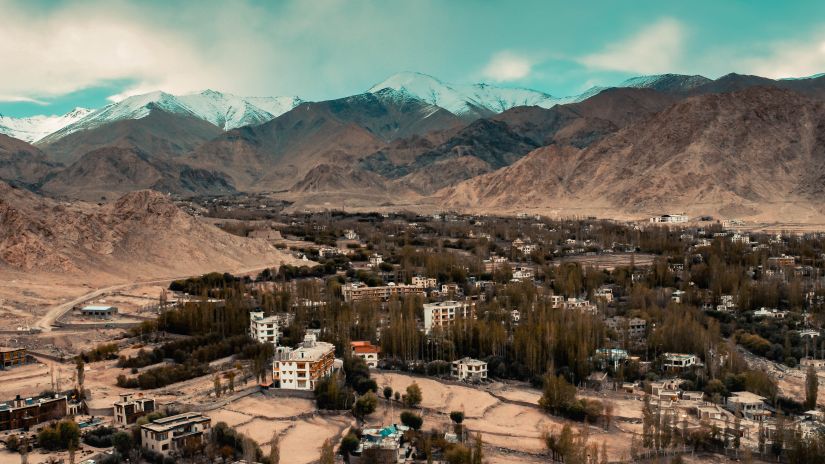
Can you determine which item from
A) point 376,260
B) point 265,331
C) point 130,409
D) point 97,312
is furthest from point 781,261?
point 130,409

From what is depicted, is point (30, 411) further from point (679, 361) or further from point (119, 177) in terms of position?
point (119, 177)

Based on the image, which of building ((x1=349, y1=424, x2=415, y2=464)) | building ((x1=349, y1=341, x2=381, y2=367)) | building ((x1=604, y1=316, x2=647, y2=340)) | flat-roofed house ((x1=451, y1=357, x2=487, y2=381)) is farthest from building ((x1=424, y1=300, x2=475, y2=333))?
building ((x1=349, y1=424, x2=415, y2=464))

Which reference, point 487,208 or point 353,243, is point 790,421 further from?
point 487,208

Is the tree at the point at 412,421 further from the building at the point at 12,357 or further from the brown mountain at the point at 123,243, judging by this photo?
the brown mountain at the point at 123,243

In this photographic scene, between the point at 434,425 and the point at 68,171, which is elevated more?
the point at 68,171

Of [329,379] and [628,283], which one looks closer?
[329,379]

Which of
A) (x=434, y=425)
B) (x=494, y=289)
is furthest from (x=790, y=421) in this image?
(x=494, y=289)

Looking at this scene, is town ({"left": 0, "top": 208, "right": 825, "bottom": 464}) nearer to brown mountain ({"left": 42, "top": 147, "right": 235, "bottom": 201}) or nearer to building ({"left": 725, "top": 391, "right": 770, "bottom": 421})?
building ({"left": 725, "top": 391, "right": 770, "bottom": 421})

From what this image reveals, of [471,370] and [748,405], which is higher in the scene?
[471,370]
